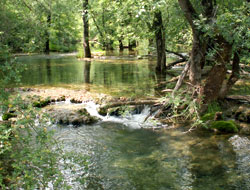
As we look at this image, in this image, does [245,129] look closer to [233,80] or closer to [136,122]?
[233,80]

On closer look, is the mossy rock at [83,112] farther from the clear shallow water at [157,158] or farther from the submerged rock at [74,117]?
the clear shallow water at [157,158]

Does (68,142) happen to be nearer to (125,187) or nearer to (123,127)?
(123,127)

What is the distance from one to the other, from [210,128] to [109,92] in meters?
6.55

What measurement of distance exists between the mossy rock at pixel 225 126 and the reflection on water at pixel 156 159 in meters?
0.49

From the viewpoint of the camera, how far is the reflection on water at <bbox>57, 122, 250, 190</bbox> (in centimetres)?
700

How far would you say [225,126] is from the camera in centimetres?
1024

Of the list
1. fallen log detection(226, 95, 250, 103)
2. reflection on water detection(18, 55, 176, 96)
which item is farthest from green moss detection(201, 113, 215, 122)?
reflection on water detection(18, 55, 176, 96)

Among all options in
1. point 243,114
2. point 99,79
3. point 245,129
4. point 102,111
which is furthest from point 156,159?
point 99,79

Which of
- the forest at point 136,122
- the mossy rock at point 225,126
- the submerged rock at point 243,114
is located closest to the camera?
the forest at point 136,122

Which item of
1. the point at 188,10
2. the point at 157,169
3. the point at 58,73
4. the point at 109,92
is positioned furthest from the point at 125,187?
the point at 58,73

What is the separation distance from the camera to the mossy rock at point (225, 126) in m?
10.2

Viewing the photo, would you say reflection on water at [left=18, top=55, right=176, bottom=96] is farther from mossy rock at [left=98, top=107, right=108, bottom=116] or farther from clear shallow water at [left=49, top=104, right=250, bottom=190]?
clear shallow water at [left=49, top=104, right=250, bottom=190]

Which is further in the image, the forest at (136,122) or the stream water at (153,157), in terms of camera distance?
the stream water at (153,157)

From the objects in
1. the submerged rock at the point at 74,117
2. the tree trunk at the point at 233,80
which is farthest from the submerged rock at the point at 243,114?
the submerged rock at the point at 74,117
